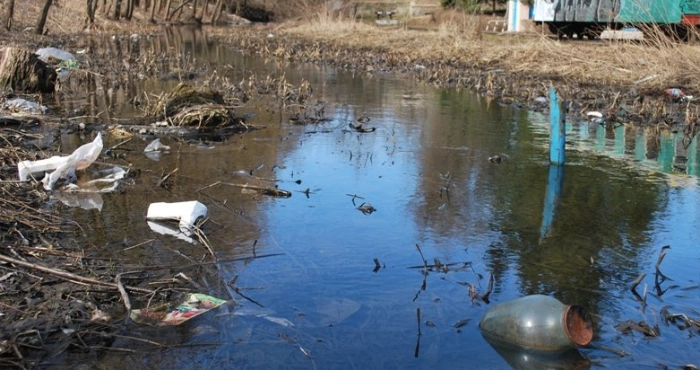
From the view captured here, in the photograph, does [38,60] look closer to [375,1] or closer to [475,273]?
[475,273]

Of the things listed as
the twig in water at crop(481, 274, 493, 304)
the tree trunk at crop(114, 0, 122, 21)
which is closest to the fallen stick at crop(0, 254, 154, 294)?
the twig in water at crop(481, 274, 493, 304)

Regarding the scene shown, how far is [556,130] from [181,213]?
13.3 feet

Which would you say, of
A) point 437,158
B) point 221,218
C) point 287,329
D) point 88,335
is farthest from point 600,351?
point 437,158

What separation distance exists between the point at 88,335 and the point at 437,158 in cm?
525

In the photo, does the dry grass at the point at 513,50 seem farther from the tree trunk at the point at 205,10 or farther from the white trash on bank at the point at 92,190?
the tree trunk at the point at 205,10

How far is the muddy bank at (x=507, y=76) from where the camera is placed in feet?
38.7

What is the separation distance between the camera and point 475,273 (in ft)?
16.3

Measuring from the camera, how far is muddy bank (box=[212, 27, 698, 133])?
38.7 feet

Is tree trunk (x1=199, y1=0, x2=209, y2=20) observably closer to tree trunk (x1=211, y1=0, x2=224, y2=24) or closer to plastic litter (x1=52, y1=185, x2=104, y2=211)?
tree trunk (x1=211, y1=0, x2=224, y2=24)

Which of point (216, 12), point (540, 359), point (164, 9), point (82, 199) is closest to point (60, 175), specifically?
point (82, 199)

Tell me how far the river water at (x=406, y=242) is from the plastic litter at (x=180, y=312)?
6 cm

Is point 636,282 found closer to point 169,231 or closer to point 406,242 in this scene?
point 406,242

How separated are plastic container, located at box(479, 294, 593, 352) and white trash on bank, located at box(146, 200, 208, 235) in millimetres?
2563

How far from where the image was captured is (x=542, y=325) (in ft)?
12.7
